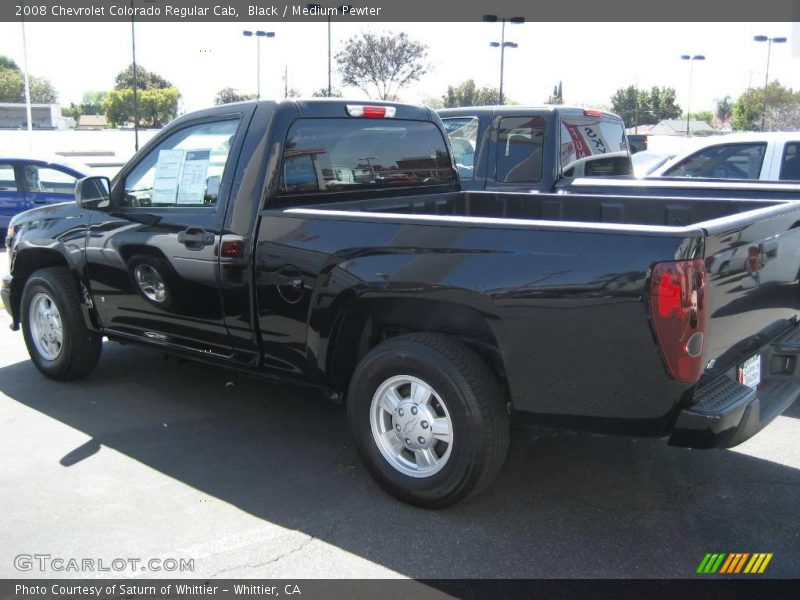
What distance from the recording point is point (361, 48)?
4444cm

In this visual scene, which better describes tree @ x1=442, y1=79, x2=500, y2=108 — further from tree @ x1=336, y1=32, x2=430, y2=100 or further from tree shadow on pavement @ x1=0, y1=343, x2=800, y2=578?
tree shadow on pavement @ x1=0, y1=343, x2=800, y2=578

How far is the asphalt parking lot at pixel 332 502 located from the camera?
3305 millimetres

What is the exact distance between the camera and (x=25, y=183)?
12883 millimetres

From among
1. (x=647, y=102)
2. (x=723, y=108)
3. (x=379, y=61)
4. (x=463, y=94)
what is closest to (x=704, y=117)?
(x=723, y=108)

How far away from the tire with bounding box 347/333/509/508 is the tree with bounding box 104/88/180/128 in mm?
74038

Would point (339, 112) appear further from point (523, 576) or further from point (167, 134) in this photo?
point (523, 576)

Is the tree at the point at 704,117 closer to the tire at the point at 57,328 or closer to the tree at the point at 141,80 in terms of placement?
the tree at the point at 141,80

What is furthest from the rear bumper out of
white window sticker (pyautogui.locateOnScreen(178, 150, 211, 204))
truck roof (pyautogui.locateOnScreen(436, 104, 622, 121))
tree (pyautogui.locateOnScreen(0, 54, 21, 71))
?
tree (pyautogui.locateOnScreen(0, 54, 21, 71))

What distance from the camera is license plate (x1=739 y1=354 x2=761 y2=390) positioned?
11.4 ft

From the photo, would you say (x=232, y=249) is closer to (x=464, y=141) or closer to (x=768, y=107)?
(x=464, y=141)

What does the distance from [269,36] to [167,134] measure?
3617cm

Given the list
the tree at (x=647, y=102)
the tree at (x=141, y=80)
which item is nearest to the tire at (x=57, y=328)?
the tree at (x=647, y=102)

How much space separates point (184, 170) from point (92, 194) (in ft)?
Result: 2.54

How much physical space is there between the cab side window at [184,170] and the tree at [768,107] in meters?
50.5
